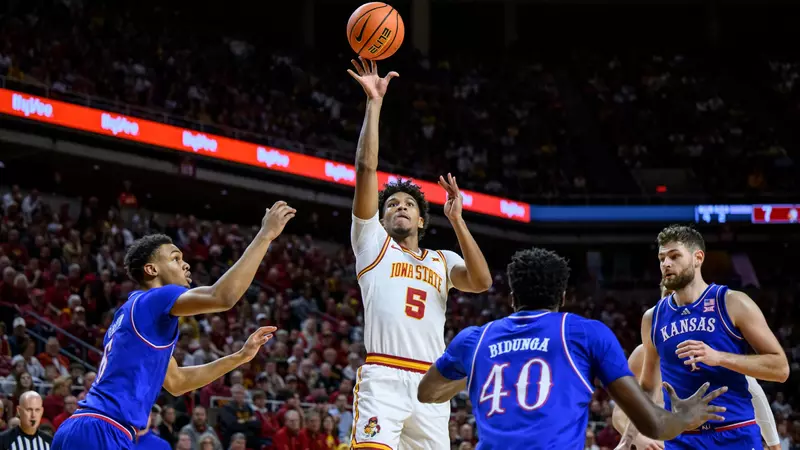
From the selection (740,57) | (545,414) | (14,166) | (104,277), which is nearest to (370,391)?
(545,414)

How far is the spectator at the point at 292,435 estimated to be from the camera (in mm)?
12734

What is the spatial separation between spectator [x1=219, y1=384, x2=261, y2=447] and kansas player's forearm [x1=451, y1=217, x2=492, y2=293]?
21.2 ft

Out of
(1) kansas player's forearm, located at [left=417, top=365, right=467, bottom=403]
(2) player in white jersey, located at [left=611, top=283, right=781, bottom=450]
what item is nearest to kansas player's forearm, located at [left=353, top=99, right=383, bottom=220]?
(1) kansas player's forearm, located at [left=417, top=365, right=467, bottom=403]

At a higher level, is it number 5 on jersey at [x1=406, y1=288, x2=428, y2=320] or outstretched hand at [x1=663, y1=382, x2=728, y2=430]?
number 5 on jersey at [x1=406, y1=288, x2=428, y2=320]

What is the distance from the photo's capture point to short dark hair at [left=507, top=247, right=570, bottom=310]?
15.6 feet

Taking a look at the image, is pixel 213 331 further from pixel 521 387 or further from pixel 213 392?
pixel 521 387

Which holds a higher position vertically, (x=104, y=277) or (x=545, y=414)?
(x=104, y=277)

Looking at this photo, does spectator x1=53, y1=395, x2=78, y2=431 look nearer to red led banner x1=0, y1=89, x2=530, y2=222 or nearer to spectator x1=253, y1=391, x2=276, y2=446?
spectator x1=253, y1=391, x2=276, y2=446

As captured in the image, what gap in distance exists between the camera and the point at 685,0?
34.4 m

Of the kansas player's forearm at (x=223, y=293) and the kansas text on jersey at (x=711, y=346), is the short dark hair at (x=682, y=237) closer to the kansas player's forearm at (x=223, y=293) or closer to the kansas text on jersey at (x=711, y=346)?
the kansas text on jersey at (x=711, y=346)

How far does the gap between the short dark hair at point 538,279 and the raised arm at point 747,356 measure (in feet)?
4.92

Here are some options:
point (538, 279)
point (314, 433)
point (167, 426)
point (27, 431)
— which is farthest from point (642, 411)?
point (314, 433)

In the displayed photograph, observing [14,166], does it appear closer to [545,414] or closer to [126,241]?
[126,241]

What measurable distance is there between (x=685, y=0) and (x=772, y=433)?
95.0ft
